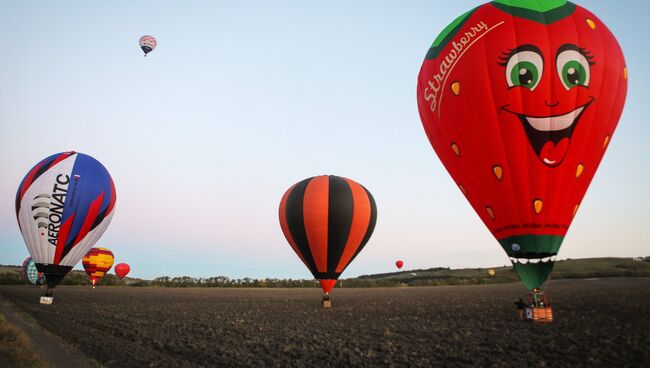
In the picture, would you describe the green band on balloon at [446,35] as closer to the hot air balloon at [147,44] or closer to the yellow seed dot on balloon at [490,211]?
the yellow seed dot on balloon at [490,211]

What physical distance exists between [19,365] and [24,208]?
17554mm

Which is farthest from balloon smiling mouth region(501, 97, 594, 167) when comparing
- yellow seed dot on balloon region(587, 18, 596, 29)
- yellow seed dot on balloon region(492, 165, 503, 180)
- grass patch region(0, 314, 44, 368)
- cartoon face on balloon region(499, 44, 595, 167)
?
grass patch region(0, 314, 44, 368)

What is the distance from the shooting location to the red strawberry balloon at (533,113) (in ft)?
40.2

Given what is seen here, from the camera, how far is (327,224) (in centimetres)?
2272

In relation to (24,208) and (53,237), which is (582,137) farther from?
(24,208)

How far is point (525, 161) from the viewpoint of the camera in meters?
12.5

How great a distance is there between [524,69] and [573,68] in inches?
58.5

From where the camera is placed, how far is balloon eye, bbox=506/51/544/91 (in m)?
12.4

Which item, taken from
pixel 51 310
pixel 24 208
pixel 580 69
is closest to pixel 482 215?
pixel 580 69

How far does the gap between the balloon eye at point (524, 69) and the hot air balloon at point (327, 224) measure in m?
12.6

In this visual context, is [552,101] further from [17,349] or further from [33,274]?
[33,274]

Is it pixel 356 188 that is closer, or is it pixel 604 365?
pixel 604 365

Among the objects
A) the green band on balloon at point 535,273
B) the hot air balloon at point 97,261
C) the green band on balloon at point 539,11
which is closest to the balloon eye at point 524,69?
the green band on balloon at point 539,11

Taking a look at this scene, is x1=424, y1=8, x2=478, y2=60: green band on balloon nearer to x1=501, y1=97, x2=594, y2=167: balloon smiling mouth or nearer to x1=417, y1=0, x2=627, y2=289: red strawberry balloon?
x1=417, y1=0, x2=627, y2=289: red strawberry balloon
